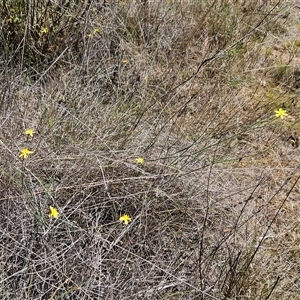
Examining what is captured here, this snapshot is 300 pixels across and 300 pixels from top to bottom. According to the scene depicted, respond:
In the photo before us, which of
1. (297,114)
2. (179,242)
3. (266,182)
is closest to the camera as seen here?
(179,242)

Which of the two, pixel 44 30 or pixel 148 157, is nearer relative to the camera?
pixel 148 157

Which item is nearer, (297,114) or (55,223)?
(55,223)

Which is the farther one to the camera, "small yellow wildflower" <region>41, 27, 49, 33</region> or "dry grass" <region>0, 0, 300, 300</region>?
"small yellow wildflower" <region>41, 27, 49, 33</region>

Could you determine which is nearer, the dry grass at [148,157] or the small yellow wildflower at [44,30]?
the dry grass at [148,157]

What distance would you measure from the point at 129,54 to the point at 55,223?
1293 mm

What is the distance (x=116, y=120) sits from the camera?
2240mm

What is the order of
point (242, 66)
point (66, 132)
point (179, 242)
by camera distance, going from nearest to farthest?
point (179, 242), point (66, 132), point (242, 66)

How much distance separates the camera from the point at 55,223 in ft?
5.94

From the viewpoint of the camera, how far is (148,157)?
2.05 m

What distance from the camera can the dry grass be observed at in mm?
1702

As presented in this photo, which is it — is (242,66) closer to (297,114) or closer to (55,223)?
(297,114)

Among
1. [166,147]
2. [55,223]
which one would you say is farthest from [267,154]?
[55,223]

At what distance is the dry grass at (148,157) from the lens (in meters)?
1.70

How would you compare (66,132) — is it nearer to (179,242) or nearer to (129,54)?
(179,242)
